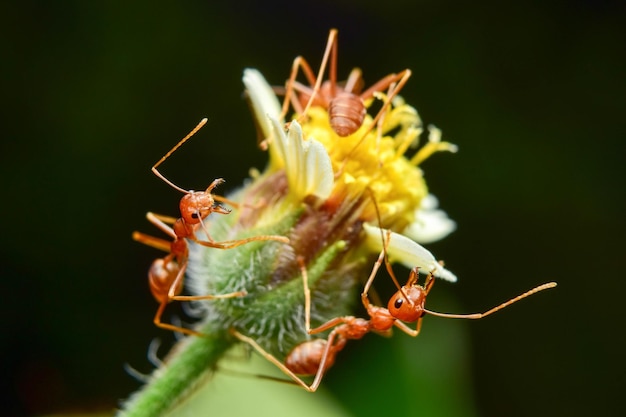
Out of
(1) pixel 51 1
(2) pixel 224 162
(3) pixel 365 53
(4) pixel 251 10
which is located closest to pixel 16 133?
(1) pixel 51 1

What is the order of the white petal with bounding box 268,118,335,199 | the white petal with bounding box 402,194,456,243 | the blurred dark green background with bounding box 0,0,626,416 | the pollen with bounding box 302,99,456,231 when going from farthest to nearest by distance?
1. the blurred dark green background with bounding box 0,0,626,416
2. the white petal with bounding box 402,194,456,243
3. the pollen with bounding box 302,99,456,231
4. the white petal with bounding box 268,118,335,199

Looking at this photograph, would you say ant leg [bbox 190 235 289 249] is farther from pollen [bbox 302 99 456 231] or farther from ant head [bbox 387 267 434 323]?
ant head [bbox 387 267 434 323]

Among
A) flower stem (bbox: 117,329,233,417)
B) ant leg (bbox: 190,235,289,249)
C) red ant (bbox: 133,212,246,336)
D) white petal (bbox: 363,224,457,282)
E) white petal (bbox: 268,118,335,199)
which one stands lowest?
flower stem (bbox: 117,329,233,417)

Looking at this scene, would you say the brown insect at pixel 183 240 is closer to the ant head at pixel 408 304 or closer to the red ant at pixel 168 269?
the red ant at pixel 168 269

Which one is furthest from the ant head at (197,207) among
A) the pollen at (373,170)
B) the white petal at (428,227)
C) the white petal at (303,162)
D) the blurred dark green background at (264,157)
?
the blurred dark green background at (264,157)

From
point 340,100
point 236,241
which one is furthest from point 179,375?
point 340,100

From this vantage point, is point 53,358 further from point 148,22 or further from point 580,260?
point 580,260

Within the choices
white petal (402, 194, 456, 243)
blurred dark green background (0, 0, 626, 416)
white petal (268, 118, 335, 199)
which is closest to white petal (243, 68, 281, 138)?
white petal (268, 118, 335, 199)
